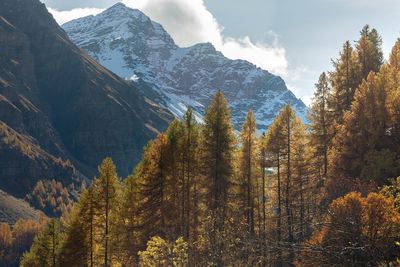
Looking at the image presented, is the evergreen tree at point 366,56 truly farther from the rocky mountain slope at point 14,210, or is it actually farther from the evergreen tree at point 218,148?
the rocky mountain slope at point 14,210

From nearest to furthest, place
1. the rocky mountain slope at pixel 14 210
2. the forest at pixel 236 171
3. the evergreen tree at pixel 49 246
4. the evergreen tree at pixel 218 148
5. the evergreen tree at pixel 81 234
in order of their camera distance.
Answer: the forest at pixel 236 171
the evergreen tree at pixel 81 234
the evergreen tree at pixel 218 148
the evergreen tree at pixel 49 246
the rocky mountain slope at pixel 14 210

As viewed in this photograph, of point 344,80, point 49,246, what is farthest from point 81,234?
point 344,80

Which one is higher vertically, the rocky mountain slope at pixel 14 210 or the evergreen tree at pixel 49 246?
the rocky mountain slope at pixel 14 210

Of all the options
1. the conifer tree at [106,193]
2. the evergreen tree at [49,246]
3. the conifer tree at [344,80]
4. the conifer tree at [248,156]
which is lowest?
the evergreen tree at [49,246]

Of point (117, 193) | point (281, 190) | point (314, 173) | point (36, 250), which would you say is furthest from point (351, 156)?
point (36, 250)

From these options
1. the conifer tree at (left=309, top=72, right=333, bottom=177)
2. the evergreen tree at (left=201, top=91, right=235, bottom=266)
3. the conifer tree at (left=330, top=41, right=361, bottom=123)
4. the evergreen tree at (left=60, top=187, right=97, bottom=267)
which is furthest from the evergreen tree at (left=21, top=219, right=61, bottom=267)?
the conifer tree at (left=330, top=41, right=361, bottom=123)

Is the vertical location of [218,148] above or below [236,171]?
above

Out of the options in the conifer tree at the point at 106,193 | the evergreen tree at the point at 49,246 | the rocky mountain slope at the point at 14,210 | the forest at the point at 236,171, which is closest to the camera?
the forest at the point at 236,171

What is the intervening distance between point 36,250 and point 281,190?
78.8 feet

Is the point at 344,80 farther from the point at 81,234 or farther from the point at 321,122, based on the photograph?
Answer: the point at 81,234

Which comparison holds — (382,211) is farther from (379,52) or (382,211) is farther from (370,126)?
(379,52)

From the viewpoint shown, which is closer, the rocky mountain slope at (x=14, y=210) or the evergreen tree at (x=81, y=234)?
the evergreen tree at (x=81, y=234)

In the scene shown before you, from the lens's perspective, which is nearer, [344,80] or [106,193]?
[106,193]

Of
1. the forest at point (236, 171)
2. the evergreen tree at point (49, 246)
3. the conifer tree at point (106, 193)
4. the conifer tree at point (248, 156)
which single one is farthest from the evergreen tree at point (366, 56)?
the evergreen tree at point (49, 246)
